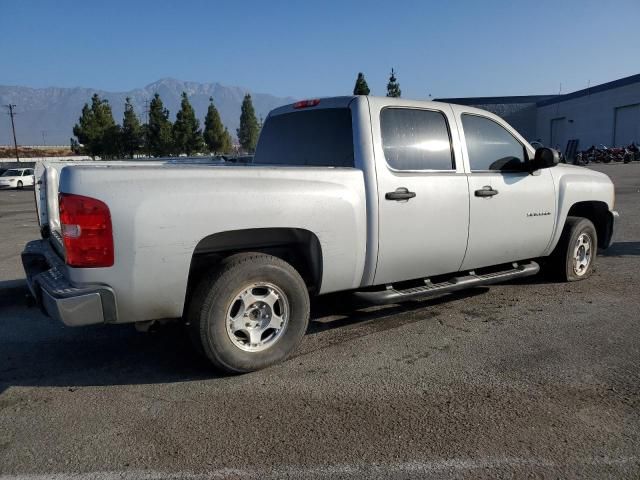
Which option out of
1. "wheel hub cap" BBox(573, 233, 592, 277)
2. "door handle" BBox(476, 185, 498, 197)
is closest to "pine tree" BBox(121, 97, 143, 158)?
"wheel hub cap" BBox(573, 233, 592, 277)

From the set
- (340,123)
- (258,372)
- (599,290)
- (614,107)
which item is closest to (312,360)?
(258,372)

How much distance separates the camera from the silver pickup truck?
3061mm

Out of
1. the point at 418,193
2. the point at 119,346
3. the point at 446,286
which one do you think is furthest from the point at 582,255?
the point at 119,346

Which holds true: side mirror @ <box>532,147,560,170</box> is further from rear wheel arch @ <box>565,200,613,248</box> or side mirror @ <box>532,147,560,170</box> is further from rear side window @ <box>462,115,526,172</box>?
rear wheel arch @ <box>565,200,613,248</box>

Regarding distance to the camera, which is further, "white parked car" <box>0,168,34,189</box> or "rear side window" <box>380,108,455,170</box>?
"white parked car" <box>0,168,34,189</box>

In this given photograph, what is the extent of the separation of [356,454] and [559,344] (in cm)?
225

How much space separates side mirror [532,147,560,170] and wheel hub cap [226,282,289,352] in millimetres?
2940

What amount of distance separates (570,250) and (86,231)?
16.1 feet

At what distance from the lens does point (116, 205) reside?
9.79 feet

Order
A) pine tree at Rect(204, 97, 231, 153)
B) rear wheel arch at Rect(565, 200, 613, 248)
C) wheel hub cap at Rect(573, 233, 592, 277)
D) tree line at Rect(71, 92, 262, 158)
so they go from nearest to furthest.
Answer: wheel hub cap at Rect(573, 233, 592, 277) → rear wheel arch at Rect(565, 200, 613, 248) → tree line at Rect(71, 92, 262, 158) → pine tree at Rect(204, 97, 231, 153)

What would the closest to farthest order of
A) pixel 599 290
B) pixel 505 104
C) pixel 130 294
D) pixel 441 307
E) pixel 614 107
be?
1. pixel 130 294
2. pixel 441 307
3. pixel 599 290
4. pixel 614 107
5. pixel 505 104

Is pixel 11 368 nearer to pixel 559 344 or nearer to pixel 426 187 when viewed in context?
pixel 426 187

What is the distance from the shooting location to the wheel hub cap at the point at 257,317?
11.7ft

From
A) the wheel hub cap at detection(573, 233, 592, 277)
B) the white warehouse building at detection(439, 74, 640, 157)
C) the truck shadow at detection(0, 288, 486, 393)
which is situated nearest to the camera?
the truck shadow at detection(0, 288, 486, 393)
